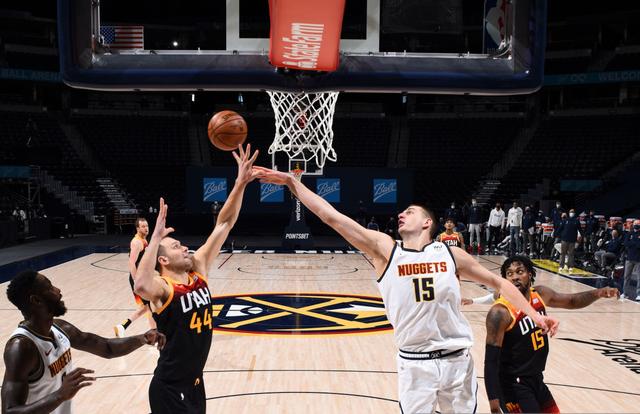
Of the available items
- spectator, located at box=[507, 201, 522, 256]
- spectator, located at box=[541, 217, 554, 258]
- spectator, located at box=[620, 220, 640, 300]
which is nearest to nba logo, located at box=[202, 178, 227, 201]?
spectator, located at box=[507, 201, 522, 256]

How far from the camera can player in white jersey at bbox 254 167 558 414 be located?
3.49 meters

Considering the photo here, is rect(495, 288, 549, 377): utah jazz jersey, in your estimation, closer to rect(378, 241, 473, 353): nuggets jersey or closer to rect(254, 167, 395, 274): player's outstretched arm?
rect(378, 241, 473, 353): nuggets jersey

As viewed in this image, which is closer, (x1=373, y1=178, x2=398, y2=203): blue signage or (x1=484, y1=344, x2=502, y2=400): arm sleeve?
Result: (x1=484, y1=344, x2=502, y2=400): arm sleeve

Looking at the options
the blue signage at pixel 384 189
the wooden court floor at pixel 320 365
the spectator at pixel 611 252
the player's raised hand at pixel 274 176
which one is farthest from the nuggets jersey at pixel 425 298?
the blue signage at pixel 384 189

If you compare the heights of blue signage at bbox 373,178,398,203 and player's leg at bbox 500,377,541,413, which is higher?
blue signage at bbox 373,178,398,203

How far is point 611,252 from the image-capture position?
46.0 feet

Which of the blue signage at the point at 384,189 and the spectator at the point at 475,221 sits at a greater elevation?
the blue signage at the point at 384,189

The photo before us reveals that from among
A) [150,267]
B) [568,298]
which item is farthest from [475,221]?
[150,267]

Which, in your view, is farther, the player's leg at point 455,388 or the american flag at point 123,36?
the american flag at point 123,36

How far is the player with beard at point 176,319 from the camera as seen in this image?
3.50m

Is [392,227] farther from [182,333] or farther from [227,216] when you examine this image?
[182,333]

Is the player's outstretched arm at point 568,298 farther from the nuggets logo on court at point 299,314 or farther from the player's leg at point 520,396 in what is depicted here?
the nuggets logo on court at point 299,314

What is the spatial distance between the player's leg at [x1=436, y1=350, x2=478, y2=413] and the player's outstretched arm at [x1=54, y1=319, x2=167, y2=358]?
1632 mm

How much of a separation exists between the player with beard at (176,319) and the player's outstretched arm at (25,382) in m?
0.67
